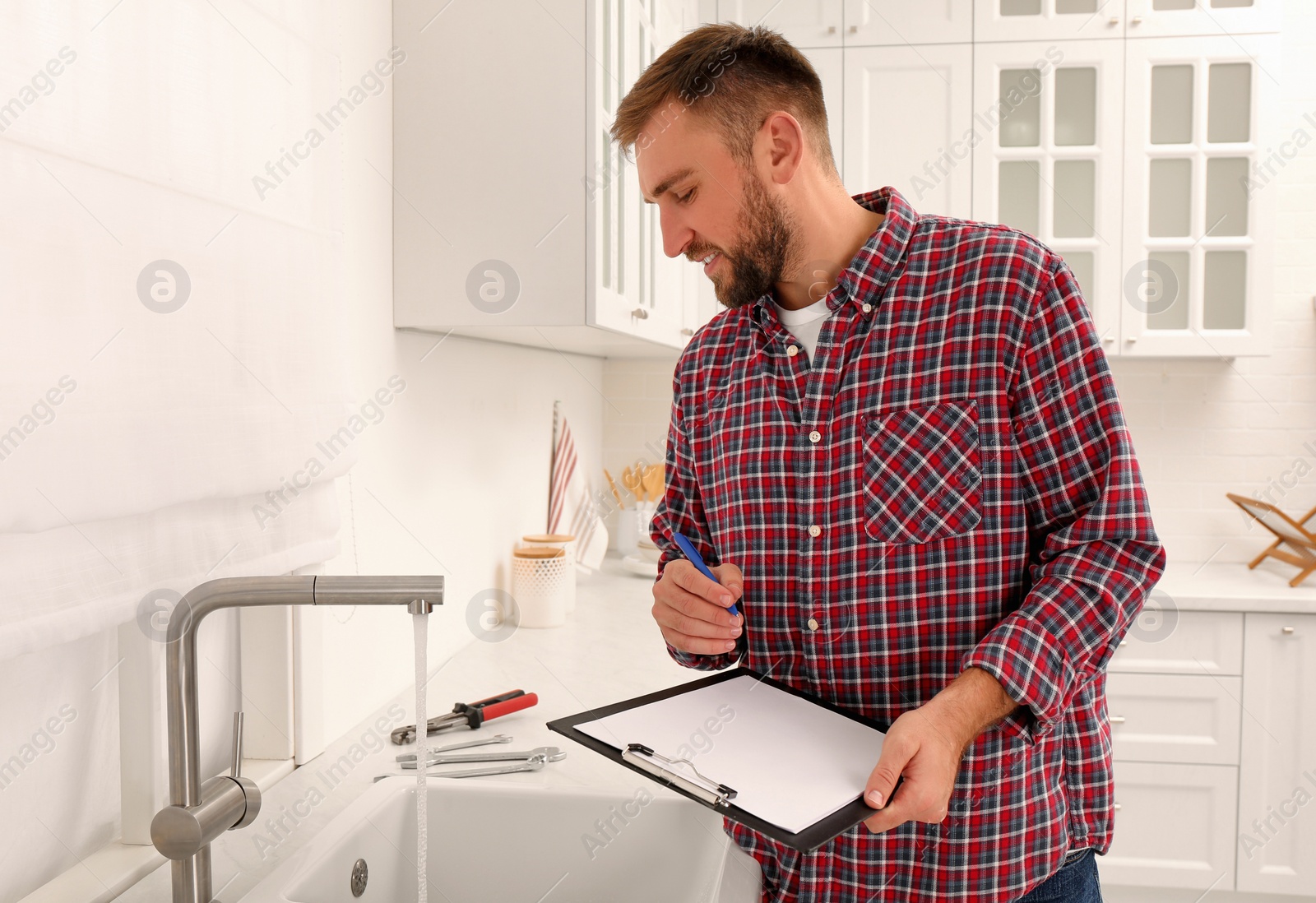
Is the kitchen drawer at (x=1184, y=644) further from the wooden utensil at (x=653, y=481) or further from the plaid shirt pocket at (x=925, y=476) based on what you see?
the plaid shirt pocket at (x=925, y=476)

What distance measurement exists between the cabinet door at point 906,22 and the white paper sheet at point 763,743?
2344 millimetres

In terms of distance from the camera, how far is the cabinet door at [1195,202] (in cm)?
263

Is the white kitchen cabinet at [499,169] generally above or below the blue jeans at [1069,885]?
above

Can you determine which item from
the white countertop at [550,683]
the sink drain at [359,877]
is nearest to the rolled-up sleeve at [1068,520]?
the white countertop at [550,683]

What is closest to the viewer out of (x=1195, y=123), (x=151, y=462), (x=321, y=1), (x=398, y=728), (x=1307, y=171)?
(x=151, y=462)

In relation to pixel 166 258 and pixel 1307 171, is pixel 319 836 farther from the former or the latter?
pixel 1307 171

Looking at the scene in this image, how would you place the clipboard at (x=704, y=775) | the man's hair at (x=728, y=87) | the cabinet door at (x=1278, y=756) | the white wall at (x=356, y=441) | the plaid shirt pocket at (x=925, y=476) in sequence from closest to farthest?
the clipboard at (x=704, y=775), the white wall at (x=356, y=441), the plaid shirt pocket at (x=925, y=476), the man's hair at (x=728, y=87), the cabinet door at (x=1278, y=756)

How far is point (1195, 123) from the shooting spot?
264 centimetres

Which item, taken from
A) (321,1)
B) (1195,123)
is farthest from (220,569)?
(1195,123)

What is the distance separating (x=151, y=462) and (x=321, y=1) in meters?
0.69

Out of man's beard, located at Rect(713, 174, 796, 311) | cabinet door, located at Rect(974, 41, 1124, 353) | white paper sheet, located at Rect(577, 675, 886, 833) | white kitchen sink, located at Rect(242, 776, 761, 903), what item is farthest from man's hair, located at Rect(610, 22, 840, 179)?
cabinet door, located at Rect(974, 41, 1124, 353)

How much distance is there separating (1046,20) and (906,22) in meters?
0.38

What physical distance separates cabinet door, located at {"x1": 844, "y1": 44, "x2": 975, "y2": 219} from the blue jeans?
2094 mm

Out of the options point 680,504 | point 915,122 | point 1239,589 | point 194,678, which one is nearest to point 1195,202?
point 915,122
